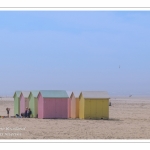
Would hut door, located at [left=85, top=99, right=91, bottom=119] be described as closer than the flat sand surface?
No

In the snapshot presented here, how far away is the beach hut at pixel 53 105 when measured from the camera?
26.1m

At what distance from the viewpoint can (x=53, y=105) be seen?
86.2ft

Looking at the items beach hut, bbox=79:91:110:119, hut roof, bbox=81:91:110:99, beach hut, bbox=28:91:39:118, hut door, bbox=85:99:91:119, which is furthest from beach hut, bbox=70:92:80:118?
beach hut, bbox=28:91:39:118

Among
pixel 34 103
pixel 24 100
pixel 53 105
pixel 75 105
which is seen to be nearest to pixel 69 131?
pixel 53 105

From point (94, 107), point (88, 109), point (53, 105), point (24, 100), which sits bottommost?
point (88, 109)

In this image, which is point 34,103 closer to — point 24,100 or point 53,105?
point 53,105

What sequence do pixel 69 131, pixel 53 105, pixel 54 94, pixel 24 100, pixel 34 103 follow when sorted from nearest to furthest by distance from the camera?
1. pixel 69 131
2. pixel 53 105
3. pixel 54 94
4. pixel 34 103
5. pixel 24 100

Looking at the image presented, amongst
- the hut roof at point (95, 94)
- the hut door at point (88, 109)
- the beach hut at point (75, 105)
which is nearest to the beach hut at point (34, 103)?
the beach hut at point (75, 105)

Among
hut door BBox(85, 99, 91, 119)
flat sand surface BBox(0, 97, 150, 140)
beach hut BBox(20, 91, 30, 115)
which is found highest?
beach hut BBox(20, 91, 30, 115)

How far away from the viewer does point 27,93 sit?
29.2m

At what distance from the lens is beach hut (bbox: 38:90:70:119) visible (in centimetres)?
2612

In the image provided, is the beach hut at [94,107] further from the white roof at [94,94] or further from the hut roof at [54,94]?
the hut roof at [54,94]

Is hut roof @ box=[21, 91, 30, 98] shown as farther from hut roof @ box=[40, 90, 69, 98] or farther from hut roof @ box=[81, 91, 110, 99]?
hut roof @ box=[81, 91, 110, 99]
